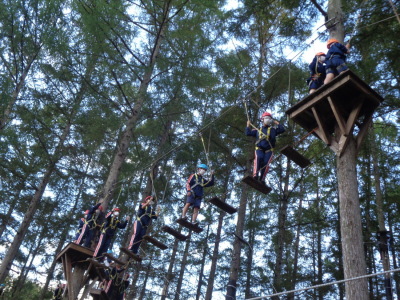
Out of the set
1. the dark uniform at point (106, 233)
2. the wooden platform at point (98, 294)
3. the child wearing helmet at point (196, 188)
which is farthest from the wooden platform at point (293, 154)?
the wooden platform at point (98, 294)

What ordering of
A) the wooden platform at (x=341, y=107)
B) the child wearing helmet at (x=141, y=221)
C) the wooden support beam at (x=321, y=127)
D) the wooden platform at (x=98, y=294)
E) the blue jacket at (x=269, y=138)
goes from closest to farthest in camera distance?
the wooden platform at (x=341, y=107), the wooden support beam at (x=321, y=127), the blue jacket at (x=269, y=138), the child wearing helmet at (x=141, y=221), the wooden platform at (x=98, y=294)

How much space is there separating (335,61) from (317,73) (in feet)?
1.65

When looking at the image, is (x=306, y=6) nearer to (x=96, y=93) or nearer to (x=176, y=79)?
(x=176, y=79)

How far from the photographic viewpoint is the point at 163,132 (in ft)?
45.5

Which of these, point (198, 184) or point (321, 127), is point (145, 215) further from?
point (321, 127)

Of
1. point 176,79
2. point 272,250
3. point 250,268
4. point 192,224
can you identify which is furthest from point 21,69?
point 272,250

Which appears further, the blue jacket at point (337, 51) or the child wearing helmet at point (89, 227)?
the child wearing helmet at point (89, 227)

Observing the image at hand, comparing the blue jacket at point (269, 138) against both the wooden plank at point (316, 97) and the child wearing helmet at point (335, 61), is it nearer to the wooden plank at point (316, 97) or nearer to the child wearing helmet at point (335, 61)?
the wooden plank at point (316, 97)

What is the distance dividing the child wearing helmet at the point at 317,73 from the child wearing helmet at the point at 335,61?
0.80ft

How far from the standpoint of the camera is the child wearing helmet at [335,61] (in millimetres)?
5730

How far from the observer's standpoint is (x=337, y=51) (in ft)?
19.4

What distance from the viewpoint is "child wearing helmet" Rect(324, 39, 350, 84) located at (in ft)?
18.8

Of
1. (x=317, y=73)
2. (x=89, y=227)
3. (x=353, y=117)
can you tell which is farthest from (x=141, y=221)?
(x=353, y=117)

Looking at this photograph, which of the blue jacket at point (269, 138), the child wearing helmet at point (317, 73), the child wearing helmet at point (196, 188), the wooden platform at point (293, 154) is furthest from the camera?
the child wearing helmet at point (196, 188)
